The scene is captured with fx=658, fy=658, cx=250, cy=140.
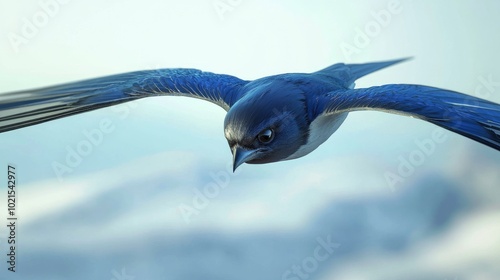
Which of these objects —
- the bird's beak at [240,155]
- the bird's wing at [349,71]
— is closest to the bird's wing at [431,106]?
the bird's beak at [240,155]

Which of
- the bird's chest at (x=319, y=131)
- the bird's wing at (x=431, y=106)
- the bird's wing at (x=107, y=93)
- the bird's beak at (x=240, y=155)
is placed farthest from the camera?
the bird's wing at (x=107, y=93)

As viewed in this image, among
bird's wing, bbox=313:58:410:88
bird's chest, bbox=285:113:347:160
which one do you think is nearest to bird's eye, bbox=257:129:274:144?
bird's chest, bbox=285:113:347:160

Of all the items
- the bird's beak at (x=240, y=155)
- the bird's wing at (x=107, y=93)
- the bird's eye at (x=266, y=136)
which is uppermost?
the bird's wing at (x=107, y=93)

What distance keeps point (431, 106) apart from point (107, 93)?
9.49 feet

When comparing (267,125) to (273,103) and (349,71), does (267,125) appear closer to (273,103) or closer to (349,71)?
(273,103)

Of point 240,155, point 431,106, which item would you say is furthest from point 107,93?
point 431,106

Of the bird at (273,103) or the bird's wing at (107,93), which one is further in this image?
the bird's wing at (107,93)

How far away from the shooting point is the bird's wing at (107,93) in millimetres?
5680

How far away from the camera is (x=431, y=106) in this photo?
4.72 metres

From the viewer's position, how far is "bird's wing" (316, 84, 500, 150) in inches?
181

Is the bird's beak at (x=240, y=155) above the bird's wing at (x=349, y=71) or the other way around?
the other way around

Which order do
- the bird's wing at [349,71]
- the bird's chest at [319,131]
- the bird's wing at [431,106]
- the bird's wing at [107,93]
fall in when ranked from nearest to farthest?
the bird's wing at [431,106] < the bird's chest at [319,131] < the bird's wing at [107,93] < the bird's wing at [349,71]

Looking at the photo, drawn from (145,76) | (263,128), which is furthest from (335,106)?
(145,76)

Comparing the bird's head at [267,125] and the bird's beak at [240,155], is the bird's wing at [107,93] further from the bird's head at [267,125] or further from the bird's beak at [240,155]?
Answer: the bird's beak at [240,155]
